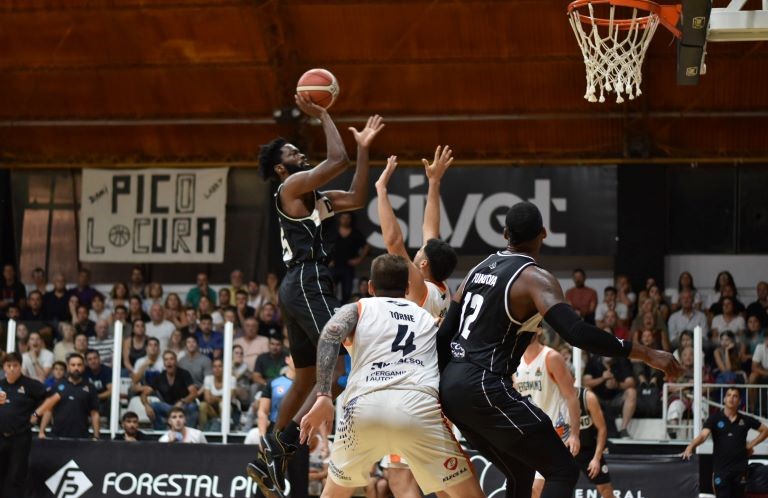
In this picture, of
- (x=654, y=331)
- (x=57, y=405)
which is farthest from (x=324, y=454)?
(x=654, y=331)

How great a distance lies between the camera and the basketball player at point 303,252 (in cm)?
827

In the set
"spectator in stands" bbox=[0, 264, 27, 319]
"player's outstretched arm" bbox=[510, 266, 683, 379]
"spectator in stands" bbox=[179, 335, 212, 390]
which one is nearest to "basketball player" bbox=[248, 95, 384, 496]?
"player's outstretched arm" bbox=[510, 266, 683, 379]

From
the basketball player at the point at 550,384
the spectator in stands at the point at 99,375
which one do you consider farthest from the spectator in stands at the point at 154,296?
the basketball player at the point at 550,384

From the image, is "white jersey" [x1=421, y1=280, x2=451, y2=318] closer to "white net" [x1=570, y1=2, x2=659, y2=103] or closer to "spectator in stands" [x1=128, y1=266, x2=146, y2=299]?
"white net" [x1=570, y1=2, x2=659, y2=103]

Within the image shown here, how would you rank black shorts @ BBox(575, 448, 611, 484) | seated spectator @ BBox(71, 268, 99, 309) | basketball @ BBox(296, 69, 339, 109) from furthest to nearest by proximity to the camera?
seated spectator @ BBox(71, 268, 99, 309), black shorts @ BBox(575, 448, 611, 484), basketball @ BBox(296, 69, 339, 109)

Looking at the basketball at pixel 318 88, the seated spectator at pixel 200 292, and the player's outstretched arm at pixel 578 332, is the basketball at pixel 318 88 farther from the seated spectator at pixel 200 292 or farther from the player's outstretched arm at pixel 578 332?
the seated spectator at pixel 200 292

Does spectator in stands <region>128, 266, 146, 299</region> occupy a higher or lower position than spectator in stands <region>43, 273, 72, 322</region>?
higher

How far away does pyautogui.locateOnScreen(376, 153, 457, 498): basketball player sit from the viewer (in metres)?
8.41

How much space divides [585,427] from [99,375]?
844cm

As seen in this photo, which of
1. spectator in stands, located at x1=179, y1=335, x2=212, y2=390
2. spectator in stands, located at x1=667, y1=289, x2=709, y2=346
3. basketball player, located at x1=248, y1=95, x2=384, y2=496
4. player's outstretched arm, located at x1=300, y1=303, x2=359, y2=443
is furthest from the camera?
spectator in stands, located at x1=667, y1=289, x2=709, y2=346

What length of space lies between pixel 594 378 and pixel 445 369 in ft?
A: 33.9

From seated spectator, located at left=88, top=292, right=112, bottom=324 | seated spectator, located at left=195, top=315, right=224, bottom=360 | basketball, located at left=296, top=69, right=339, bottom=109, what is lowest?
seated spectator, located at left=195, top=315, right=224, bottom=360

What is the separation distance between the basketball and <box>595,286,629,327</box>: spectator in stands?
12.1 metres

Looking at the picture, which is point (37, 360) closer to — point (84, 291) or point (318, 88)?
point (84, 291)
